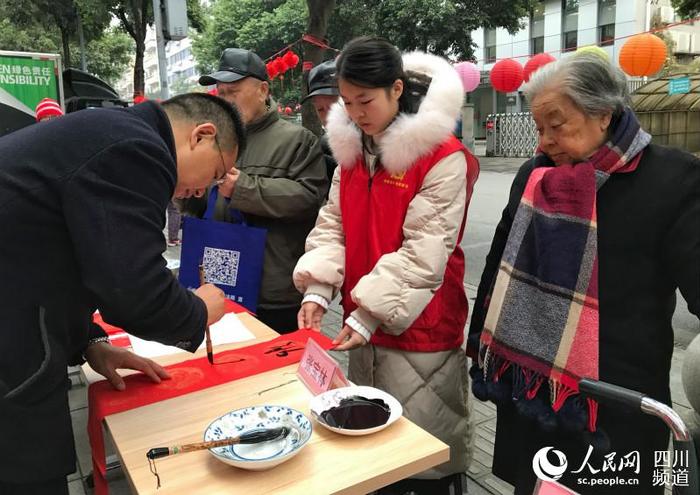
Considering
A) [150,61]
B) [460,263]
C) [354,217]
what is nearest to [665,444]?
[460,263]

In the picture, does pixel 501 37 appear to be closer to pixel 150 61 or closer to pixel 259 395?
pixel 259 395

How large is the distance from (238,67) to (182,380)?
55.3 inches

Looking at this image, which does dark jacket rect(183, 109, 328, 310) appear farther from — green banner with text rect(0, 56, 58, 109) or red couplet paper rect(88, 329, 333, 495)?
green banner with text rect(0, 56, 58, 109)

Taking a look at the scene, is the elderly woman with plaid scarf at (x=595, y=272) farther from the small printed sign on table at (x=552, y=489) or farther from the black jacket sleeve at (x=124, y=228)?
the black jacket sleeve at (x=124, y=228)

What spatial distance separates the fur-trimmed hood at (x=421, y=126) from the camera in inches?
64.6

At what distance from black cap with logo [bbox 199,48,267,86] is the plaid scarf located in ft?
4.50

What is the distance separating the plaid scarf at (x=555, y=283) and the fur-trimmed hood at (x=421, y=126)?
311mm

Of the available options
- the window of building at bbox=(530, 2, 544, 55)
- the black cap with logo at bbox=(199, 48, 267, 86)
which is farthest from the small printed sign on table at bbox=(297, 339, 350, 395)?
the window of building at bbox=(530, 2, 544, 55)

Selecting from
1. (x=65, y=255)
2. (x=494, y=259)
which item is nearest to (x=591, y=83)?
(x=494, y=259)

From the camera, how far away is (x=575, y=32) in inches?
892

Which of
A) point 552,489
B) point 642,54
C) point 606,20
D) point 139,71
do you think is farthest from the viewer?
point 606,20

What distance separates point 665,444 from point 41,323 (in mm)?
1537

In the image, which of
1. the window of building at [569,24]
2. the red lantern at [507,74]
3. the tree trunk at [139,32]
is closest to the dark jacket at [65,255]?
the red lantern at [507,74]

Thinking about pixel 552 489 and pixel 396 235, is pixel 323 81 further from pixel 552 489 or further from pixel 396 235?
pixel 552 489
